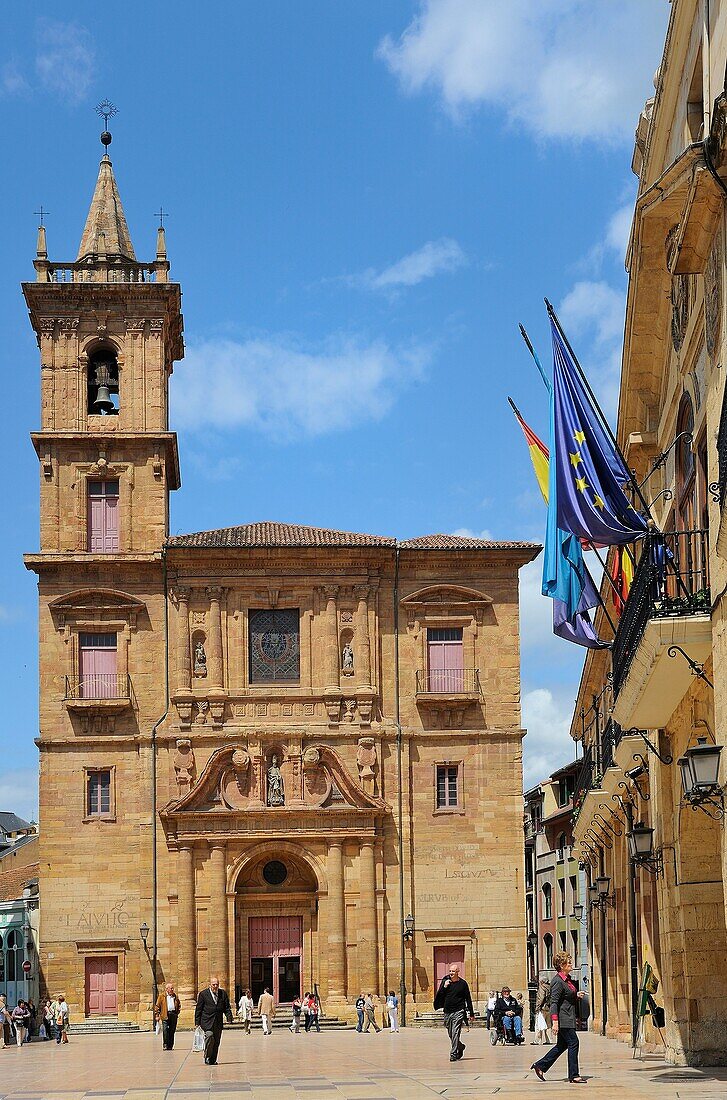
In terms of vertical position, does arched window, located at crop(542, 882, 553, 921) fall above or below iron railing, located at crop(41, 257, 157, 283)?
below

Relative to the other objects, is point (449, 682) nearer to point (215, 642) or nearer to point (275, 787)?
point (275, 787)

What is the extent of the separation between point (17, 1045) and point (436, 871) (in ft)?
45.1

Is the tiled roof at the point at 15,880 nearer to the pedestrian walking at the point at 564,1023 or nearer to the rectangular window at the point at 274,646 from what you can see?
the rectangular window at the point at 274,646

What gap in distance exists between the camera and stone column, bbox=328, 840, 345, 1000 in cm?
4819

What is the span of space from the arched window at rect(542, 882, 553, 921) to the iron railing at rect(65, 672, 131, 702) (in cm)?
3724

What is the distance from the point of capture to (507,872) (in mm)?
49469

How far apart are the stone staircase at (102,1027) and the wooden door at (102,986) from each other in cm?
38

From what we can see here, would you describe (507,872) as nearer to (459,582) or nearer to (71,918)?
(459,582)

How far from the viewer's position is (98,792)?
162ft

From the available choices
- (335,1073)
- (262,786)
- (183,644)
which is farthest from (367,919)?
(335,1073)

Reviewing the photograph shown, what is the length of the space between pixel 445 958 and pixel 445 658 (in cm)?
930

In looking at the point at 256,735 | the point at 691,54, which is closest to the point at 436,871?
the point at 256,735

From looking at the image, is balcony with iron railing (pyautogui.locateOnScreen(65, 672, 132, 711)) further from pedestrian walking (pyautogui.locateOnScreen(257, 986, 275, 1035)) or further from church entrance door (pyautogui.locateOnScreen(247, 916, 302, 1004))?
pedestrian walking (pyautogui.locateOnScreen(257, 986, 275, 1035))

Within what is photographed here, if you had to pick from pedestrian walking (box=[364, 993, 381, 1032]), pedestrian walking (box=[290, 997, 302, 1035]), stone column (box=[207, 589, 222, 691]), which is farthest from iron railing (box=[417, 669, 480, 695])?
pedestrian walking (box=[290, 997, 302, 1035])
